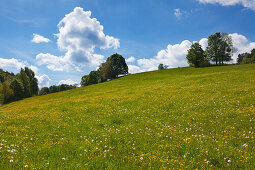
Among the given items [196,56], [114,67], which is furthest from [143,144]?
[114,67]

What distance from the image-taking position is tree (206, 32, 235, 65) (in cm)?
7450

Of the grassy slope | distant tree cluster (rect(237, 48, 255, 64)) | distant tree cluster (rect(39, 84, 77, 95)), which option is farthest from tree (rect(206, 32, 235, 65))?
distant tree cluster (rect(39, 84, 77, 95))

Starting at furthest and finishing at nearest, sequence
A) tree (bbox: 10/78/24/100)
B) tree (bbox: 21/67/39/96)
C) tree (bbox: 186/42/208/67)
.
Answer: tree (bbox: 21/67/39/96)
tree (bbox: 10/78/24/100)
tree (bbox: 186/42/208/67)

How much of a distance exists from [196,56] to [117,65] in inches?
1628

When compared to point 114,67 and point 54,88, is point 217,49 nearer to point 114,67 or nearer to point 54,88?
point 114,67

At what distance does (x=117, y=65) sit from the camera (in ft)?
263

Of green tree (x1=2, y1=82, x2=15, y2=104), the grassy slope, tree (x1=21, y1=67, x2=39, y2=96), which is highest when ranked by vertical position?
tree (x1=21, y1=67, x2=39, y2=96)

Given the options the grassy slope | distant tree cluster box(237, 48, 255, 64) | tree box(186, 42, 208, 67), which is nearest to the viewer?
the grassy slope

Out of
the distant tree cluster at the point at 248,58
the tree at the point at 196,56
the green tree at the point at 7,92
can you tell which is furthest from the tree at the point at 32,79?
the distant tree cluster at the point at 248,58

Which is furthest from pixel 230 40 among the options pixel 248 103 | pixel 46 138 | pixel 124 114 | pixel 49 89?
pixel 49 89

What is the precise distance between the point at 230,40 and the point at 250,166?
93.0 metres

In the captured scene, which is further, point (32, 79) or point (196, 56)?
point (32, 79)

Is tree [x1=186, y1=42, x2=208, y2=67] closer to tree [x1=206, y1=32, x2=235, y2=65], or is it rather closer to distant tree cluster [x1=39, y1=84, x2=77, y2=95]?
tree [x1=206, y1=32, x2=235, y2=65]

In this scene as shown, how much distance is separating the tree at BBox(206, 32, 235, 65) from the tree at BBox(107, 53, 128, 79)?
48243mm
